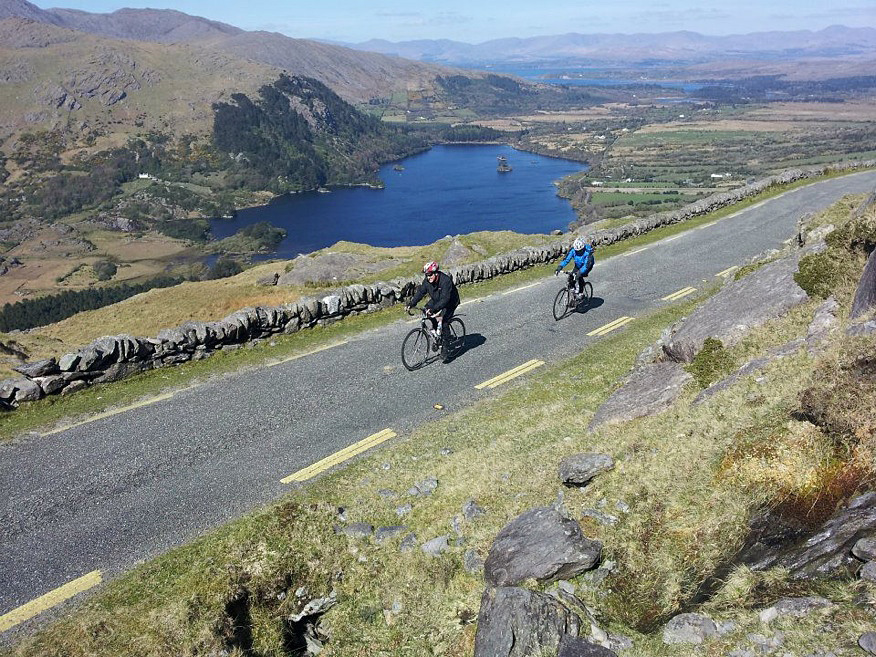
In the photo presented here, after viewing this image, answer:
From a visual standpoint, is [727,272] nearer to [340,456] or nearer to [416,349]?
[416,349]

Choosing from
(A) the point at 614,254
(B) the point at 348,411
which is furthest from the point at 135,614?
(A) the point at 614,254

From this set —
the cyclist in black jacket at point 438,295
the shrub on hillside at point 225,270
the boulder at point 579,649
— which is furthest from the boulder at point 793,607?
the shrub on hillside at point 225,270

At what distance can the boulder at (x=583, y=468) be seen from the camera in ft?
28.7

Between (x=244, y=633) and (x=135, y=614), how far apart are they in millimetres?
1396

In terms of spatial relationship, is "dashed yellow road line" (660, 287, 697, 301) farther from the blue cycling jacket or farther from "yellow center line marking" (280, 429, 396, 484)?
"yellow center line marking" (280, 429, 396, 484)

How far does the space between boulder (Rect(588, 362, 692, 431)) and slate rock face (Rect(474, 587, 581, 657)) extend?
5055 mm

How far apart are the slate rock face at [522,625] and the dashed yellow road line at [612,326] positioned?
43.3ft

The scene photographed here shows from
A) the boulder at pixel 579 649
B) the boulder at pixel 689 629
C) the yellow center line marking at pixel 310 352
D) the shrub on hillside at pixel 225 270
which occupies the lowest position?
the shrub on hillside at pixel 225 270

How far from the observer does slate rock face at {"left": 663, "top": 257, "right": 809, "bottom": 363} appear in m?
12.2

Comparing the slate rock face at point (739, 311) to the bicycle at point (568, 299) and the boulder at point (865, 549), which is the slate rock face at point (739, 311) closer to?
the bicycle at point (568, 299)

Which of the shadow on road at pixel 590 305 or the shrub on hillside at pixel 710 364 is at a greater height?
the shrub on hillside at pixel 710 364

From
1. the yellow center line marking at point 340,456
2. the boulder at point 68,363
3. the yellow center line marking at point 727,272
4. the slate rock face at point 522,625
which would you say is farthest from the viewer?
the yellow center line marking at point 727,272

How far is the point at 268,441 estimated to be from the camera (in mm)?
12070

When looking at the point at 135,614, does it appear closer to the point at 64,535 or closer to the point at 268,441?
the point at 64,535
